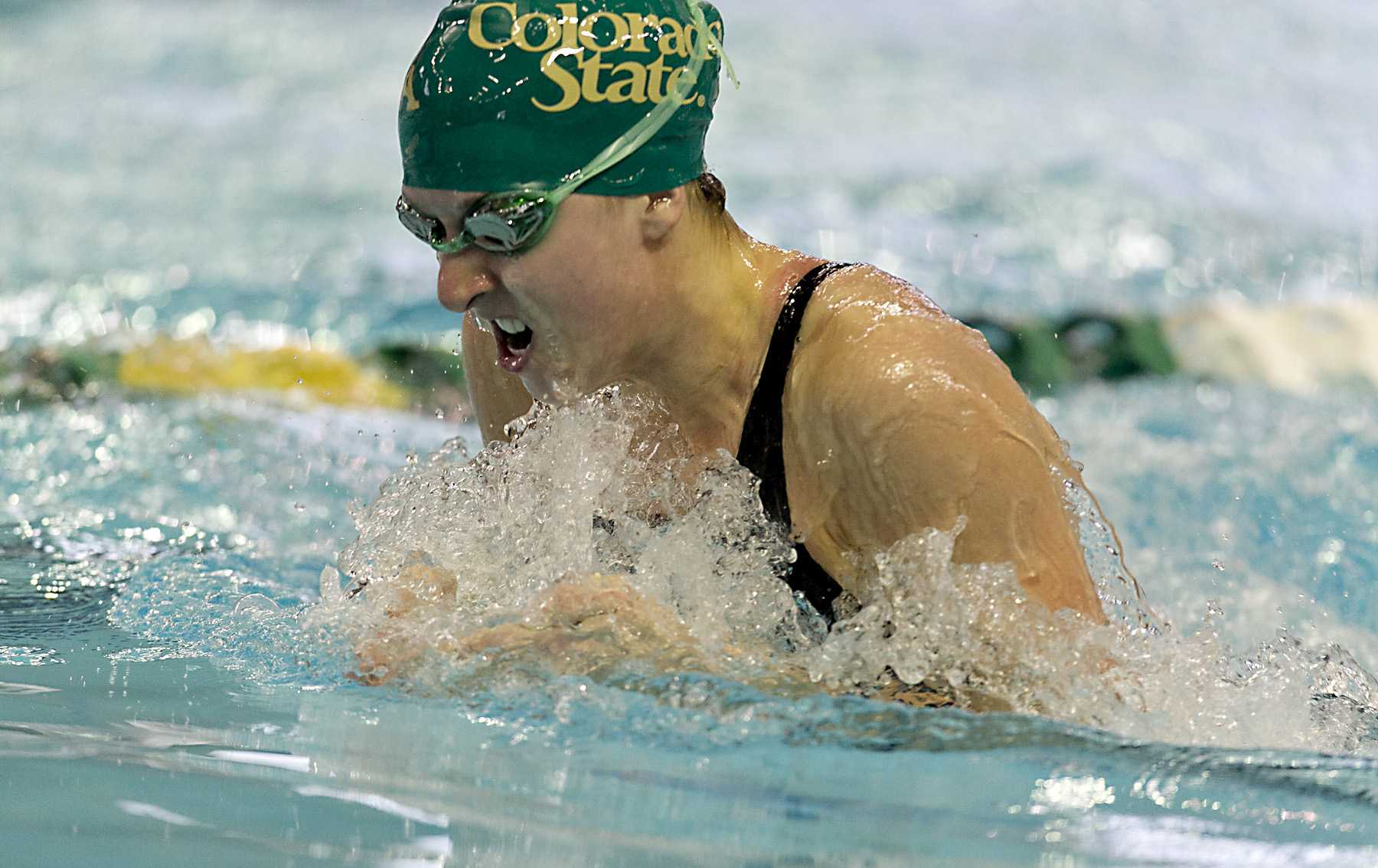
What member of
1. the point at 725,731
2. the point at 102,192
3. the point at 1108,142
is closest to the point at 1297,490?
the point at 725,731

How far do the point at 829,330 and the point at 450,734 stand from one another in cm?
63

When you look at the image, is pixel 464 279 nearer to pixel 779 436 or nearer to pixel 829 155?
pixel 779 436

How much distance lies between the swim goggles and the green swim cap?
1 cm

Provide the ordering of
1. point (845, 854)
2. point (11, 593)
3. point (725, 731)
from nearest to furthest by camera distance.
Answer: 1. point (845, 854)
2. point (725, 731)
3. point (11, 593)

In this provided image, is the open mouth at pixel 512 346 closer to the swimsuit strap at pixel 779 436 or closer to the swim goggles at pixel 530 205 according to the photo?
the swim goggles at pixel 530 205

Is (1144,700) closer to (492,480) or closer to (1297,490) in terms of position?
(492,480)

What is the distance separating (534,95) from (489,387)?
615 millimetres

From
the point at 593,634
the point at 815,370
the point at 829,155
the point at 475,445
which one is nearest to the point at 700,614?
the point at 593,634

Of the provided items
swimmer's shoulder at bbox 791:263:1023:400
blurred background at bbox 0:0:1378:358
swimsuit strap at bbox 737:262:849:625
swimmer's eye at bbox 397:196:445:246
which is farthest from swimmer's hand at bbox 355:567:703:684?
blurred background at bbox 0:0:1378:358

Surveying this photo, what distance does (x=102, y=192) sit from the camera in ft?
22.7

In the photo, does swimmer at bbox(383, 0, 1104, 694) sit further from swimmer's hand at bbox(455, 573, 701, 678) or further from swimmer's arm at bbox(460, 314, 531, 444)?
swimmer's arm at bbox(460, 314, 531, 444)

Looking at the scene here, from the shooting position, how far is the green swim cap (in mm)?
1799

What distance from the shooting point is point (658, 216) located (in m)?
1.83

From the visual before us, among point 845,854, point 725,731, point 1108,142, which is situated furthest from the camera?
point 1108,142
